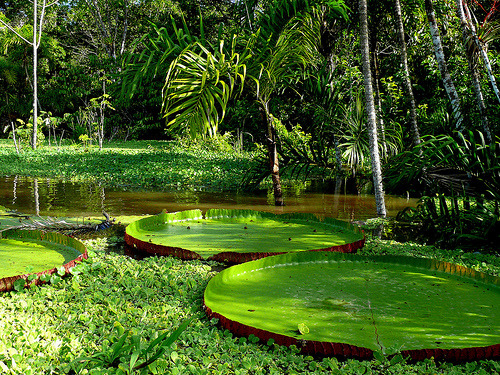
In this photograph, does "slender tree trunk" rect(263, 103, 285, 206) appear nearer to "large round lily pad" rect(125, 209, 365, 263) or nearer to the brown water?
the brown water

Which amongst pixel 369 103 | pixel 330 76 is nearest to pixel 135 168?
pixel 330 76

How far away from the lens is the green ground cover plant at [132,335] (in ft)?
5.90

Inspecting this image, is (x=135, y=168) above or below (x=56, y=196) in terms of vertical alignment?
above

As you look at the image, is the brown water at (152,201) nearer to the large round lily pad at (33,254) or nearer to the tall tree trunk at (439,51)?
the tall tree trunk at (439,51)

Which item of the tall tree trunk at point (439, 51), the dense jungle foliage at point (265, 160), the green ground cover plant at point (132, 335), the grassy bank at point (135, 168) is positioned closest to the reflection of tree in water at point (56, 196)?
the grassy bank at point (135, 168)

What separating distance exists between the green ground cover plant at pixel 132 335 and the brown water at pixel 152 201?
2709 millimetres

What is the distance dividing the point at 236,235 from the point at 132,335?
1.97 meters

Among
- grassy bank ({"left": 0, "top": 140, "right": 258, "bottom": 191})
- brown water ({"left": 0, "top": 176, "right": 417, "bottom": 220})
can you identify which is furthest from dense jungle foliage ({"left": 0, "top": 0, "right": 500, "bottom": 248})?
grassy bank ({"left": 0, "top": 140, "right": 258, "bottom": 191})

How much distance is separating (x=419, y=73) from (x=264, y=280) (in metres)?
9.90

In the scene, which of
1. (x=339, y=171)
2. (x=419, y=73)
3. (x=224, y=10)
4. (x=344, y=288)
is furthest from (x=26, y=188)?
(x=224, y=10)

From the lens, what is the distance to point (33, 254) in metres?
3.26

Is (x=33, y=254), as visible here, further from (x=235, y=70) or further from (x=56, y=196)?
(x=56, y=196)

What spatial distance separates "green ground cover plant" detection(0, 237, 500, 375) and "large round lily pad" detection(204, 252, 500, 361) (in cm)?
7

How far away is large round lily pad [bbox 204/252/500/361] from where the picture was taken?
1921 millimetres
